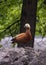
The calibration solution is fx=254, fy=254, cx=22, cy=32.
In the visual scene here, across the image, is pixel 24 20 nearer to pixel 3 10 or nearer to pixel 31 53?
pixel 3 10

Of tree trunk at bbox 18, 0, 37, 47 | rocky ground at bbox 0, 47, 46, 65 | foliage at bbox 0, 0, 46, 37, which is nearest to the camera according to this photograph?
rocky ground at bbox 0, 47, 46, 65

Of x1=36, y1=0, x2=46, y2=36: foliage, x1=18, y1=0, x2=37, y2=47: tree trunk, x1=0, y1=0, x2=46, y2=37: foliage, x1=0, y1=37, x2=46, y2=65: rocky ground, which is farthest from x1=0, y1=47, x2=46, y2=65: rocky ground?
x1=36, y1=0, x2=46, y2=36: foliage

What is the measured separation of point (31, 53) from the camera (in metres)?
5.10

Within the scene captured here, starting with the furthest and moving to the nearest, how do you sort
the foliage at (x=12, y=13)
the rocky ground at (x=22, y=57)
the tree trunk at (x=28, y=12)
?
1. the foliage at (x=12, y=13)
2. the tree trunk at (x=28, y=12)
3. the rocky ground at (x=22, y=57)

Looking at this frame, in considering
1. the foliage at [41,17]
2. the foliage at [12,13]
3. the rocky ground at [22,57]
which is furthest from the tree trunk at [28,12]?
the rocky ground at [22,57]

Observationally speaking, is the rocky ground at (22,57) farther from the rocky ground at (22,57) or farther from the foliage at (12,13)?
the foliage at (12,13)

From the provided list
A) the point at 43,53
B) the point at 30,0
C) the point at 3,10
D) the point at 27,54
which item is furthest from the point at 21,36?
the point at 3,10

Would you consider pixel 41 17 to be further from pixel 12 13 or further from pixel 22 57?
pixel 22 57

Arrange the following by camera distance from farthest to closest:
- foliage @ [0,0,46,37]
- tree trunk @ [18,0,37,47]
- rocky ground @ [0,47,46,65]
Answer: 1. foliage @ [0,0,46,37]
2. tree trunk @ [18,0,37,47]
3. rocky ground @ [0,47,46,65]

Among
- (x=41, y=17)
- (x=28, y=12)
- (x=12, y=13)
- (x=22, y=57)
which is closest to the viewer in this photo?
(x=22, y=57)

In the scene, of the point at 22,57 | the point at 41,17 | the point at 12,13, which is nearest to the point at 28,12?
the point at 41,17

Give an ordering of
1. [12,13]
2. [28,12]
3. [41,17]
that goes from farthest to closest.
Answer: [12,13]
[41,17]
[28,12]

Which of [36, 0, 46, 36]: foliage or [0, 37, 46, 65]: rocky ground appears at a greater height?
[0, 37, 46, 65]: rocky ground

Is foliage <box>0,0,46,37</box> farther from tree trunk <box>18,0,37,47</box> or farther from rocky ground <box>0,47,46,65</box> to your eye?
rocky ground <box>0,47,46,65</box>
